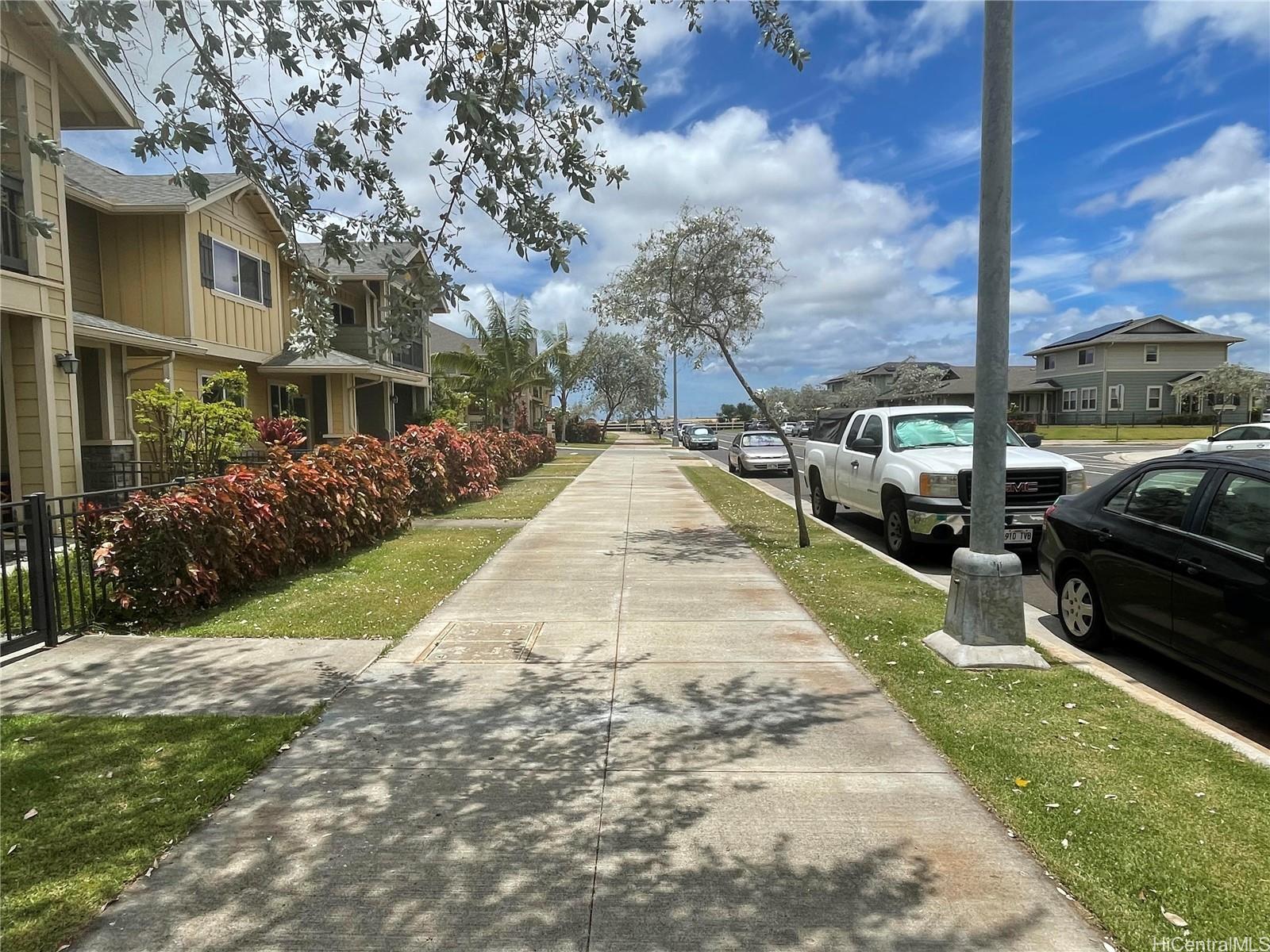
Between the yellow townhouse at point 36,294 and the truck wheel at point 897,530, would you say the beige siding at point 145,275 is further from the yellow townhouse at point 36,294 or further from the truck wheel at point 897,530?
the truck wheel at point 897,530

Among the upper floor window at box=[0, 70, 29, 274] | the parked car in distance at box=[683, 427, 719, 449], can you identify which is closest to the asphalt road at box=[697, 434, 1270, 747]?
the upper floor window at box=[0, 70, 29, 274]

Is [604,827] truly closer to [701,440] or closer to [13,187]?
[13,187]

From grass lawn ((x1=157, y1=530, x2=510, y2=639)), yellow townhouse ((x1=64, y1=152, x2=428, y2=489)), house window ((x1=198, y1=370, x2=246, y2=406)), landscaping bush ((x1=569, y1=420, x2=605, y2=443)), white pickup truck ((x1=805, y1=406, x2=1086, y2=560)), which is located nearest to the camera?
grass lawn ((x1=157, y1=530, x2=510, y2=639))

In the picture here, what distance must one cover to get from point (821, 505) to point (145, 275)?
13006 mm

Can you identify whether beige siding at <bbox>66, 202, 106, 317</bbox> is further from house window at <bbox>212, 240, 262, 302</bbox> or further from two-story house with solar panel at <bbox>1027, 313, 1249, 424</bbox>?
two-story house with solar panel at <bbox>1027, 313, 1249, 424</bbox>

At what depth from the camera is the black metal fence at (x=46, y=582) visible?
588cm

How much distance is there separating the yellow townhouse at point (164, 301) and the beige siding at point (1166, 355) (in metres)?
51.2

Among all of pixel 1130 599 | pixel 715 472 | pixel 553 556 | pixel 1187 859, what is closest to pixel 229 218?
pixel 553 556

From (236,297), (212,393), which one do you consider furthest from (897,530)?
(236,297)

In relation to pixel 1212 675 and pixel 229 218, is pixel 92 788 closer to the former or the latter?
pixel 1212 675

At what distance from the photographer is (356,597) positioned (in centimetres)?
771

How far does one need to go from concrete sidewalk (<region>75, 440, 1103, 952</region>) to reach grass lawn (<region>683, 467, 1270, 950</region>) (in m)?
0.16
